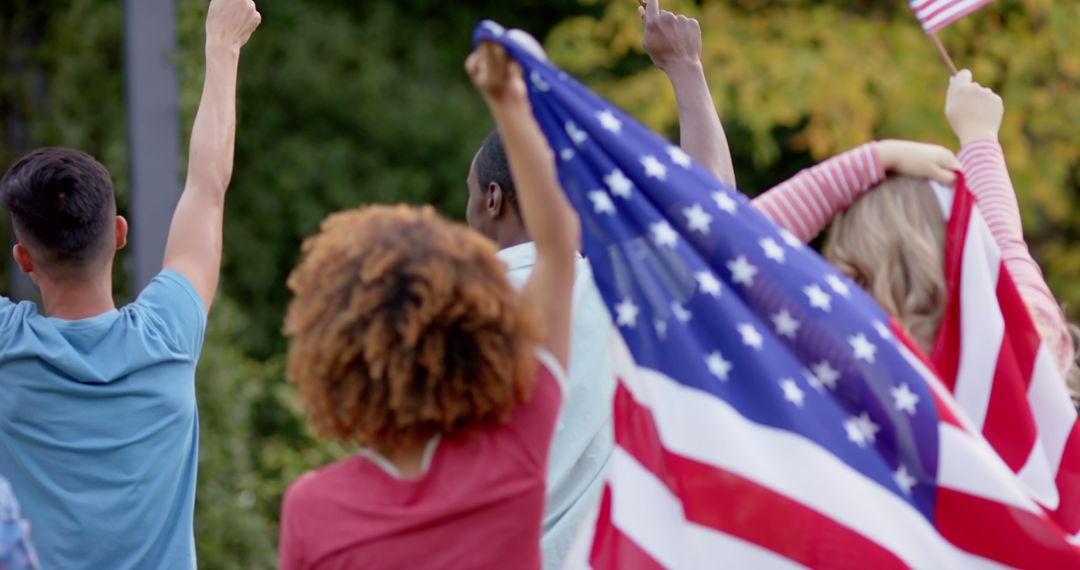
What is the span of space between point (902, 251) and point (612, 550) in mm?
737

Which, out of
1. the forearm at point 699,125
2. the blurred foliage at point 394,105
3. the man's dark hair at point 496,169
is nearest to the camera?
the man's dark hair at point 496,169

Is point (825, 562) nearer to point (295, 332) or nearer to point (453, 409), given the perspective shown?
point (453, 409)

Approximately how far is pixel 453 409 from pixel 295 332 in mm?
292

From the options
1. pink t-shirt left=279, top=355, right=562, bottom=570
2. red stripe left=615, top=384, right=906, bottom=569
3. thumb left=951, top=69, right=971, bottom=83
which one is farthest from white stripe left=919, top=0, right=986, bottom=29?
pink t-shirt left=279, top=355, right=562, bottom=570

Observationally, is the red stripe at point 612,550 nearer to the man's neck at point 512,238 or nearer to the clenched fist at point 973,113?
the man's neck at point 512,238

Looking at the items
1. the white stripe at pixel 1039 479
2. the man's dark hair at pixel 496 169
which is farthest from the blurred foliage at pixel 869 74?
the white stripe at pixel 1039 479

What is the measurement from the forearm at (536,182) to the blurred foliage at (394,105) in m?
4.21

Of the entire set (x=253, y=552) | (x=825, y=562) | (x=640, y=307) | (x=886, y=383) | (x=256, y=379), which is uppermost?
(x=640, y=307)

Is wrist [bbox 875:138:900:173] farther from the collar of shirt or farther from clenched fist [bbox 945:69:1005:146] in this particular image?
the collar of shirt

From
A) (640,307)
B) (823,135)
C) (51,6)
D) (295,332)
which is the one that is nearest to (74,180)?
(295,332)

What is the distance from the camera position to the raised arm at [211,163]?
3.46 metres

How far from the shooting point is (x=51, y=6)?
28.3 ft

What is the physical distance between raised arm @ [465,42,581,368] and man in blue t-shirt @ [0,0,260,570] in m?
1.12

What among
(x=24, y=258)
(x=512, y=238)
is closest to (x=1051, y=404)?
(x=512, y=238)
